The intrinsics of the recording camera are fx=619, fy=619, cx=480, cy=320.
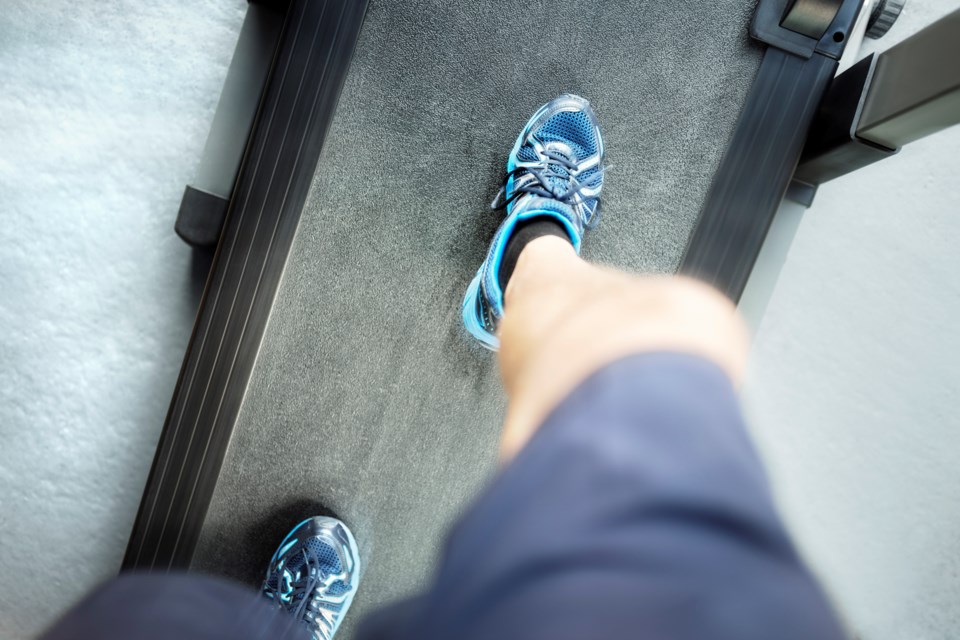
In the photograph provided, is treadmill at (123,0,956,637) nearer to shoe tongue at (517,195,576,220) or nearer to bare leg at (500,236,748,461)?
shoe tongue at (517,195,576,220)

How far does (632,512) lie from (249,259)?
2.58 ft

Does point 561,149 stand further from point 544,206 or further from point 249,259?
point 249,259

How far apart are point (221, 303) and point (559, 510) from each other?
769 mm

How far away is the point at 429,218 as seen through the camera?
3.27ft

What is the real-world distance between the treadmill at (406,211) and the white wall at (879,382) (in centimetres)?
20

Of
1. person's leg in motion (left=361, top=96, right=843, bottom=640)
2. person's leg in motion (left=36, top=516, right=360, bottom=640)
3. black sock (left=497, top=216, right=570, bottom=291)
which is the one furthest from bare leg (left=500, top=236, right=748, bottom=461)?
person's leg in motion (left=36, top=516, right=360, bottom=640)

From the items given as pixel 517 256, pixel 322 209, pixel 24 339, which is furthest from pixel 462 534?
pixel 24 339

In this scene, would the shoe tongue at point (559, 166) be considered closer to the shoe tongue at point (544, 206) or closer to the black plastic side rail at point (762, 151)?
the shoe tongue at point (544, 206)

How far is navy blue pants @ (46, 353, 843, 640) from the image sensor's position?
0.31 m

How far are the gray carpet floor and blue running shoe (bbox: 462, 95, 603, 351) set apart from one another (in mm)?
27

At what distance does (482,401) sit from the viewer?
102 cm

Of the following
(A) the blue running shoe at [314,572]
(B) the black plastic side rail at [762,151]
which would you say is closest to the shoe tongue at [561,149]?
(B) the black plastic side rail at [762,151]

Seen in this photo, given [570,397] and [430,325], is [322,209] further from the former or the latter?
[570,397]

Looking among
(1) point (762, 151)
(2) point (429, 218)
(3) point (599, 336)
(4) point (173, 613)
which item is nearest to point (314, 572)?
(4) point (173, 613)
